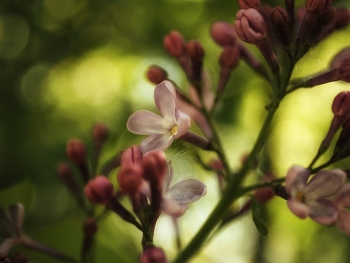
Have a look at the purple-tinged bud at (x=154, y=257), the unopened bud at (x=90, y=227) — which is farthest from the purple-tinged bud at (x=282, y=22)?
the unopened bud at (x=90, y=227)

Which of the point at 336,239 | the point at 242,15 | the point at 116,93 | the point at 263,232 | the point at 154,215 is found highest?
the point at 242,15

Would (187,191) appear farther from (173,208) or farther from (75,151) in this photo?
(75,151)

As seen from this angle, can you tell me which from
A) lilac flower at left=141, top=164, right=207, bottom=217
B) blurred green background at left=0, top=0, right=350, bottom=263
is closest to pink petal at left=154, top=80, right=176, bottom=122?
lilac flower at left=141, top=164, right=207, bottom=217

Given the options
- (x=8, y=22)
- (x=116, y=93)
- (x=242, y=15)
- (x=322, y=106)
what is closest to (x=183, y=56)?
(x=242, y=15)

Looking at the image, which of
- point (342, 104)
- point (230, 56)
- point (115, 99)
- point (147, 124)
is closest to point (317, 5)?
point (342, 104)

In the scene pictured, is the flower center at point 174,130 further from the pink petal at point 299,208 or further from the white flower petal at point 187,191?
the pink petal at point 299,208

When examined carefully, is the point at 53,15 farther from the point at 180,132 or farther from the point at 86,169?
the point at 180,132

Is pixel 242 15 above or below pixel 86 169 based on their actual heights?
above

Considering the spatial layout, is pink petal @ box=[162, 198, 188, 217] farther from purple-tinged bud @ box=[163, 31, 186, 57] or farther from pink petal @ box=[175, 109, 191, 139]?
purple-tinged bud @ box=[163, 31, 186, 57]
